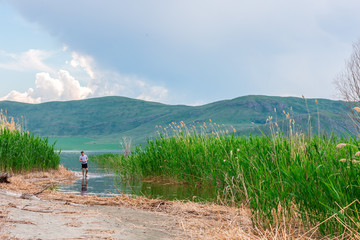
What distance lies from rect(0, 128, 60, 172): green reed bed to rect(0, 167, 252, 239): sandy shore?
Answer: 27.9 feet

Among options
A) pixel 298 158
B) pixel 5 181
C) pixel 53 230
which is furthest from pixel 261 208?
pixel 5 181

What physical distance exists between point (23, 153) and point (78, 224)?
518 inches

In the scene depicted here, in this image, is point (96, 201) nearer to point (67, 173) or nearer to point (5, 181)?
Result: point (5, 181)

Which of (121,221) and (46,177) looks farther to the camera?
(46,177)

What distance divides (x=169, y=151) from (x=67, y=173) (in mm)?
7943

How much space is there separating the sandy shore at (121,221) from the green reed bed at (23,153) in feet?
27.9

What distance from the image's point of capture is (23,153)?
1805cm

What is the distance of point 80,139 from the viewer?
19300 cm

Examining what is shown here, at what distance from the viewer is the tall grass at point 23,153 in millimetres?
17547

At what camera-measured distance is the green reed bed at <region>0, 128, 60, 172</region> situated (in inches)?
691

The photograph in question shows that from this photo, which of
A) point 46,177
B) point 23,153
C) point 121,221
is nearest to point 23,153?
point 23,153

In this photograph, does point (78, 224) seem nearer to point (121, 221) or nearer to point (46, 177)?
point (121, 221)

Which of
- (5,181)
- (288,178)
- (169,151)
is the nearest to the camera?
(288,178)

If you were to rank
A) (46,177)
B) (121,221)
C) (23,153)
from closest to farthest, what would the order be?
1. (121,221)
2. (23,153)
3. (46,177)
